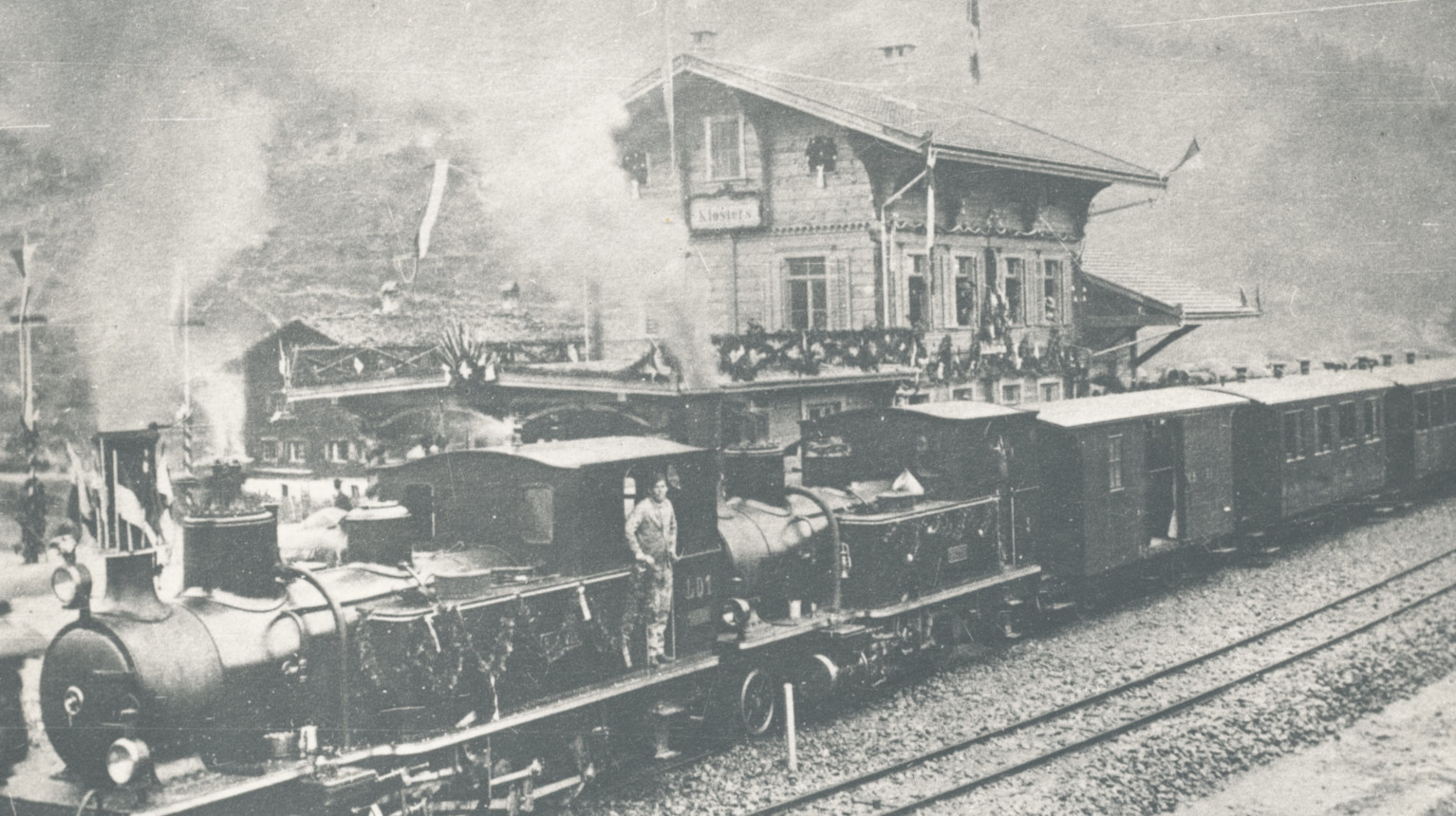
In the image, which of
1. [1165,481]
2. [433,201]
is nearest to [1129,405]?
[1165,481]

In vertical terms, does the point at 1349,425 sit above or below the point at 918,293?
below

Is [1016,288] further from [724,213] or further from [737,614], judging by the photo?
[737,614]

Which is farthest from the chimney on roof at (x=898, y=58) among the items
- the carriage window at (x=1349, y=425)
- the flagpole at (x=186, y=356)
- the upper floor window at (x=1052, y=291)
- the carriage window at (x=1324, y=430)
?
the carriage window at (x=1349, y=425)

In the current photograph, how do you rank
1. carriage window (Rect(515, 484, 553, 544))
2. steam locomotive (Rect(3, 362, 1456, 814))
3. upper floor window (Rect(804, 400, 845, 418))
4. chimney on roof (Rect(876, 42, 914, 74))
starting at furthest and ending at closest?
upper floor window (Rect(804, 400, 845, 418))
chimney on roof (Rect(876, 42, 914, 74))
carriage window (Rect(515, 484, 553, 544))
steam locomotive (Rect(3, 362, 1456, 814))

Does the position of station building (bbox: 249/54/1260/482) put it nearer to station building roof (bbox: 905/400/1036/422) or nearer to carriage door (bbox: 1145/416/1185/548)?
station building roof (bbox: 905/400/1036/422)

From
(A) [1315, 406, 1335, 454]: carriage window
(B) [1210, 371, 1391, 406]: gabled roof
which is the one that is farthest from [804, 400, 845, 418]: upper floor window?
(A) [1315, 406, 1335, 454]: carriage window

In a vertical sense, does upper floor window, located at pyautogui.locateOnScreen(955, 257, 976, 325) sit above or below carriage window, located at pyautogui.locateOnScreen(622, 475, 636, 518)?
above
